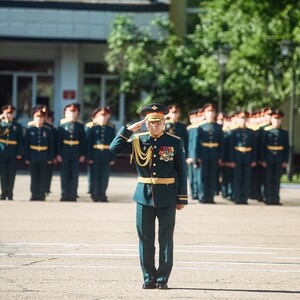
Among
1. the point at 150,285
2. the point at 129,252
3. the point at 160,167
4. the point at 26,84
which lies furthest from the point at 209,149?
the point at 26,84

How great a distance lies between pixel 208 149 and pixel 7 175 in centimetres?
415

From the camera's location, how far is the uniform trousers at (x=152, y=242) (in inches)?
519

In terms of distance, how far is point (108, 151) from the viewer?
25.6 m

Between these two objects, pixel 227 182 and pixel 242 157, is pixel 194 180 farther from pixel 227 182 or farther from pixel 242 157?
pixel 242 157

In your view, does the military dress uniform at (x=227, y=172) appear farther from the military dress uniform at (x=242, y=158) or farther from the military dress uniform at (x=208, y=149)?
the military dress uniform at (x=208, y=149)

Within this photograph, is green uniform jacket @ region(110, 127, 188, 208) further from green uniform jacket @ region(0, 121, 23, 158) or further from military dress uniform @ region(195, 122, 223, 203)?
military dress uniform @ region(195, 122, 223, 203)

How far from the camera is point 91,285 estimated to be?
1336 centimetres

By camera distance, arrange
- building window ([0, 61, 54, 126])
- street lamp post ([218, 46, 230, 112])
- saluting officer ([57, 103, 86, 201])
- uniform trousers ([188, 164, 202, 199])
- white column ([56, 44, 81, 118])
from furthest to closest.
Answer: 1. building window ([0, 61, 54, 126])
2. white column ([56, 44, 81, 118])
3. street lamp post ([218, 46, 230, 112])
4. uniform trousers ([188, 164, 202, 199])
5. saluting officer ([57, 103, 86, 201])

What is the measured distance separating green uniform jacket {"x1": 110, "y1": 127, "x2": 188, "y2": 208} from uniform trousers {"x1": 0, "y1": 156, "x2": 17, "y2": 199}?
1215cm

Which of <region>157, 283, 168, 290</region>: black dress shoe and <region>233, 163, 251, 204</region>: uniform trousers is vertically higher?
<region>233, 163, 251, 204</region>: uniform trousers

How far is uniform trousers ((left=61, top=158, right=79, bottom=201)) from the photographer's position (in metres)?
25.6

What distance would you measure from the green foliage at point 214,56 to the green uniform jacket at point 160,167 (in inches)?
841

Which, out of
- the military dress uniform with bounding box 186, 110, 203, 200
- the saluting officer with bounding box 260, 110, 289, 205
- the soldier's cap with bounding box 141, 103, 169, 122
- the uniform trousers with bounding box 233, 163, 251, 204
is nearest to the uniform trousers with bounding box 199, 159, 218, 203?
the military dress uniform with bounding box 186, 110, 203, 200

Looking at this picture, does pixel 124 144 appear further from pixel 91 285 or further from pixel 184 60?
pixel 184 60
